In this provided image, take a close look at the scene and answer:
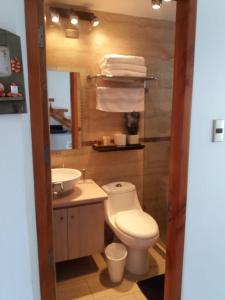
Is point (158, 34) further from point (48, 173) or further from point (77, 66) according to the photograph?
point (48, 173)

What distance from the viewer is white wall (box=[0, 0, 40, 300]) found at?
3.08ft

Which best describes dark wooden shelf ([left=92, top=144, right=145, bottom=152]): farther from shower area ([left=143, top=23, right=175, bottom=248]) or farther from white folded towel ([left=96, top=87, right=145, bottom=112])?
white folded towel ([left=96, top=87, right=145, bottom=112])

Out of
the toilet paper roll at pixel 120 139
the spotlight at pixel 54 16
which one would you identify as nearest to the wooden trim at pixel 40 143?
the spotlight at pixel 54 16

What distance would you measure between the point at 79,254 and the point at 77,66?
1705 millimetres

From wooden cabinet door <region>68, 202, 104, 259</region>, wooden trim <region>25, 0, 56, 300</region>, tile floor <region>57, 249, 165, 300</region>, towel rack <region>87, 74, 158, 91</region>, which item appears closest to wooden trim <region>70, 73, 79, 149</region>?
towel rack <region>87, 74, 158, 91</region>

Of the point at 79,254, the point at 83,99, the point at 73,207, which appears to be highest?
the point at 83,99

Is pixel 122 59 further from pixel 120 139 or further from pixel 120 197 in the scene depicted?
pixel 120 197

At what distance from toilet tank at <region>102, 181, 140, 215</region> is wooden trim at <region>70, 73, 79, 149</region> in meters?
0.55

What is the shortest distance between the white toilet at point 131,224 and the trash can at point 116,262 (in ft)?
0.31

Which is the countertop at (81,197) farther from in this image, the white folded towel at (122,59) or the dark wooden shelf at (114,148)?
the white folded towel at (122,59)

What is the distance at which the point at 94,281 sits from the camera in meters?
2.11

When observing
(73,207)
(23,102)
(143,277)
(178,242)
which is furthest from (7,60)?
(143,277)

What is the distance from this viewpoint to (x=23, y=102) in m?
0.95

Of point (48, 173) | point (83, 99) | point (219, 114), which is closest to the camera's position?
point (48, 173)
